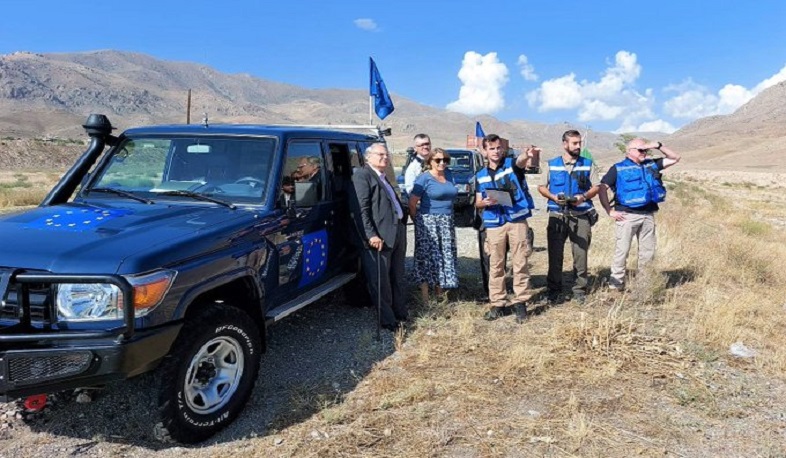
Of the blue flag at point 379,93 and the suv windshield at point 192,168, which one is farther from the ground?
the blue flag at point 379,93

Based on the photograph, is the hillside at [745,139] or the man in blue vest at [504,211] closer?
the man in blue vest at [504,211]

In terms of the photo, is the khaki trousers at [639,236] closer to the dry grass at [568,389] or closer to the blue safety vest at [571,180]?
the dry grass at [568,389]

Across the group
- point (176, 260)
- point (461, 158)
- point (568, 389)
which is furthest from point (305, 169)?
point (461, 158)

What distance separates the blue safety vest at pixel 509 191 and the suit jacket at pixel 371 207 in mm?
1029

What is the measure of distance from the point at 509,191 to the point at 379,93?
4.64m

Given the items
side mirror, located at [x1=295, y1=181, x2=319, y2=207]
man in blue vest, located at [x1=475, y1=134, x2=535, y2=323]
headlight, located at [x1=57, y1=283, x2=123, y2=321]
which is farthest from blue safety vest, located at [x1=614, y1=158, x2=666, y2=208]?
headlight, located at [x1=57, y1=283, x2=123, y2=321]

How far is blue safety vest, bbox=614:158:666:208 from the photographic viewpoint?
6023 millimetres

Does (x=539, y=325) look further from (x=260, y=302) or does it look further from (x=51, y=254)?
(x=51, y=254)

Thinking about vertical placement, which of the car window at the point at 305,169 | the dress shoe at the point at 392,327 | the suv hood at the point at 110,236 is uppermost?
the car window at the point at 305,169

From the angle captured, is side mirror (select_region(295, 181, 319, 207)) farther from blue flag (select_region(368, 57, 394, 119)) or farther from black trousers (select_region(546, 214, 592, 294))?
blue flag (select_region(368, 57, 394, 119))

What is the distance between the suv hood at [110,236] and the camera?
288 centimetres

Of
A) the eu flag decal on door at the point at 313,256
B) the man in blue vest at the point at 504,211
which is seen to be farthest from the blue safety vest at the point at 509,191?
the eu flag decal on door at the point at 313,256

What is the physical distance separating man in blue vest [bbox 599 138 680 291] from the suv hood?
4128 millimetres

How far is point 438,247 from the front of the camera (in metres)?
6.01
